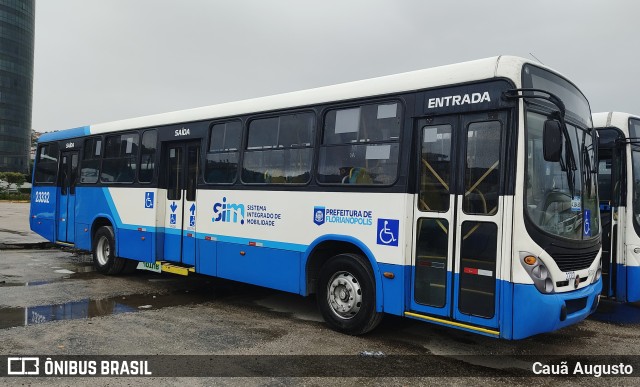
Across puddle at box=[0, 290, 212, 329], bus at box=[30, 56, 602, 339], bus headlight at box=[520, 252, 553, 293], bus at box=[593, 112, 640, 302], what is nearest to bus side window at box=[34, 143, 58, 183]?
bus at box=[30, 56, 602, 339]

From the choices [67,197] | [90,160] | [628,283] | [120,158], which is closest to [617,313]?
[628,283]

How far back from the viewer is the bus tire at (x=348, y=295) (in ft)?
20.4

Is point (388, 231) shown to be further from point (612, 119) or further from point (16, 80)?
point (16, 80)

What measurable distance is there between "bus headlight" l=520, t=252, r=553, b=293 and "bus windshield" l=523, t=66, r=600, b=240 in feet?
1.15

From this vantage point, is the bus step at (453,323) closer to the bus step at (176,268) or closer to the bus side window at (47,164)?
the bus step at (176,268)

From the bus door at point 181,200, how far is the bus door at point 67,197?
3.58 meters

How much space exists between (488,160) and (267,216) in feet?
11.2

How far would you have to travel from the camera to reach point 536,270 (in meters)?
5.00

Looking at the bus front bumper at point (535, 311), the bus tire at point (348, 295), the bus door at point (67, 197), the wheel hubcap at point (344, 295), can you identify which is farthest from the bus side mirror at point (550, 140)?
the bus door at point (67, 197)

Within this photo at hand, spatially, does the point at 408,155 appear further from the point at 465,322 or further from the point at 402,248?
the point at 465,322

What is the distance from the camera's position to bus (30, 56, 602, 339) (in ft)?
16.8

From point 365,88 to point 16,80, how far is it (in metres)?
115

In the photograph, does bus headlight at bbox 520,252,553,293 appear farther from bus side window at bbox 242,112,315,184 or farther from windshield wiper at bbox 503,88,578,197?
bus side window at bbox 242,112,315,184

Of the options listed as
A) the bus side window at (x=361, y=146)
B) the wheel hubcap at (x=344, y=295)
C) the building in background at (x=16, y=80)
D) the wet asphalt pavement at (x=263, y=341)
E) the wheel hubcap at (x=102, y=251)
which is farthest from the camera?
the building in background at (x=16, y=80)
